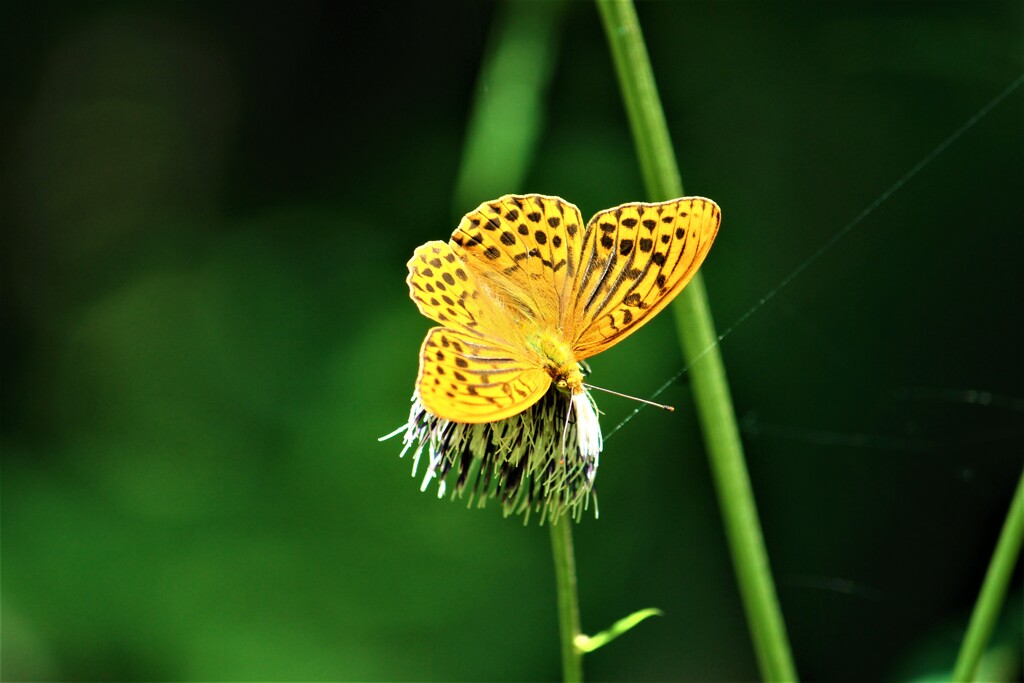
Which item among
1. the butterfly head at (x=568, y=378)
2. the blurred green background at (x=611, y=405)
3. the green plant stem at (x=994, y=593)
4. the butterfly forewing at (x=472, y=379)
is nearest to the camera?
the butterfly forewing at (x=472, y=379)

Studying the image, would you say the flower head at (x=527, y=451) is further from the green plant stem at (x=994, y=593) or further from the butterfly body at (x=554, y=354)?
the green plant stem at (x=994, y=593)

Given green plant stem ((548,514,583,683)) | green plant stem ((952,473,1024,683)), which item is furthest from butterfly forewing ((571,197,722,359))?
green plant stem ((952,473,1024,683))

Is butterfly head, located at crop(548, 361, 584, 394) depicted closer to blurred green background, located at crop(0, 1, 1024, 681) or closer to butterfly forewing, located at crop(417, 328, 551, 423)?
butterfly forewing, located at crop(417, 328, 551, 423)

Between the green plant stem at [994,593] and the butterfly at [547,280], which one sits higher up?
the butterfly at [547,280]

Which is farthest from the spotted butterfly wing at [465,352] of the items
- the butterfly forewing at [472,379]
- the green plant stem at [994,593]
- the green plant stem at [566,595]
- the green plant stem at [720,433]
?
the green plant stem at [994,593]

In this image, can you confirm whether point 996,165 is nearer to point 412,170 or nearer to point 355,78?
point 412,170

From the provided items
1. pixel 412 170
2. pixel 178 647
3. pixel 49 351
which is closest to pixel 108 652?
pixel 178 647

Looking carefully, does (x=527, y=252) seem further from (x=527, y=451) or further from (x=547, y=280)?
(x=527, y=451)

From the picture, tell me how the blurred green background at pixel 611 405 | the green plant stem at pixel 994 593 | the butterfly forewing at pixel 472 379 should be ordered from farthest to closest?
the blurred green background at pixel 611 405 → the green plant stem at pixel 994 593 → the butterfly forewing at pixel 472 379
